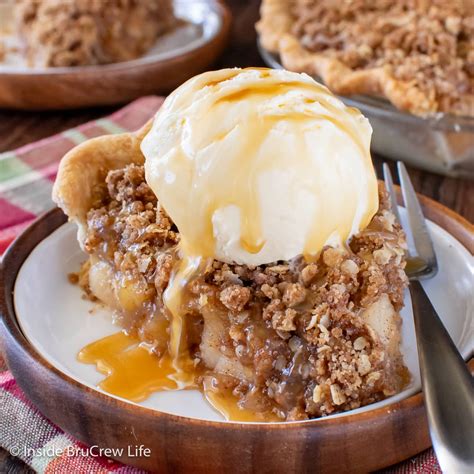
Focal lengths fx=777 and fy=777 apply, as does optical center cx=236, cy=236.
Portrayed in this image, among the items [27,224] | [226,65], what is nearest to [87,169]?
[27,224]

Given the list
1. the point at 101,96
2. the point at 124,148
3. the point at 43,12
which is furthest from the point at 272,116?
the point at 43,12

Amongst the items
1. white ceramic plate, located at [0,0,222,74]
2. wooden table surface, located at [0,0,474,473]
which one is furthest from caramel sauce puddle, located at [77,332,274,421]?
white ceramic plate, located at [0,0,222,74]

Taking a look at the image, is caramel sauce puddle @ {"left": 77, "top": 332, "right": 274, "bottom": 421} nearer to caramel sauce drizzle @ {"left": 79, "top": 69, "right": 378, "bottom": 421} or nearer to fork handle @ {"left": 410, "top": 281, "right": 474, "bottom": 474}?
caramel sauce drizzle @ {"left": 79, "top": 69, "right": 378, "bottom": 421}

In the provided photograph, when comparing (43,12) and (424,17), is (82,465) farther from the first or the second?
(43,12)

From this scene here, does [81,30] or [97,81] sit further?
[81,30]

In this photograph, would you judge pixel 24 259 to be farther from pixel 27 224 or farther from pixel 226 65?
pixel 226 65

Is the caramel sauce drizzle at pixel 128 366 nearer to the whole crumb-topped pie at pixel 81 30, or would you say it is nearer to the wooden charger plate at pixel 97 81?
the wooden charger plate at pixel 97 81
